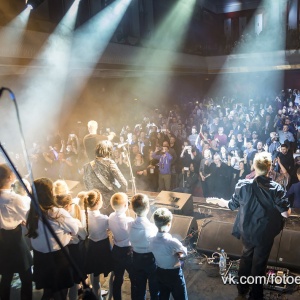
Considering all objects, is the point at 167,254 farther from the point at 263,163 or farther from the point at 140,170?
the point at 140,170

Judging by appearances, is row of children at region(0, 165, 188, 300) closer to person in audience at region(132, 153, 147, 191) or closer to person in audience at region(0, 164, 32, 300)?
person in audience at region(0, 164, 32, 300)

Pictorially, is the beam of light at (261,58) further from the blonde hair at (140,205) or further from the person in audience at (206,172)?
the blonde hair at (140,205)

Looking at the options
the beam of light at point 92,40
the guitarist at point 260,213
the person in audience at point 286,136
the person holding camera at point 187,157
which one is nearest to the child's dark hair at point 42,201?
the guitarist at point 260,213

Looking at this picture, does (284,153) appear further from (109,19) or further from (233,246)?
(109,19)

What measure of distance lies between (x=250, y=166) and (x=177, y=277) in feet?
13.2

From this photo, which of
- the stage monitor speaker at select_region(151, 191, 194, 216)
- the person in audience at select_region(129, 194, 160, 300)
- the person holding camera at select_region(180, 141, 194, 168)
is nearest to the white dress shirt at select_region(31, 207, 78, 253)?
the person in audience at select_region(129, 194, 160, 300)

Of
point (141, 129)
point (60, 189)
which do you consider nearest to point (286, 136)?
point (141, 129)

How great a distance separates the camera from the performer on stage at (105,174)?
13.9ft

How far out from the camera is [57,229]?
3.01 metres

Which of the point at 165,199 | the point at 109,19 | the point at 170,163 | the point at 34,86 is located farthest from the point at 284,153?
the point at 109,19

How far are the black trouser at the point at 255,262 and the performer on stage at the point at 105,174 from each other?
1.58m

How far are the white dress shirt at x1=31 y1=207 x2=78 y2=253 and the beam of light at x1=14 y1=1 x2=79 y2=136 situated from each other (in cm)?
381

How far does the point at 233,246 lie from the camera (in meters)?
4.42

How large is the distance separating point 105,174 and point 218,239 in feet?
5.53
